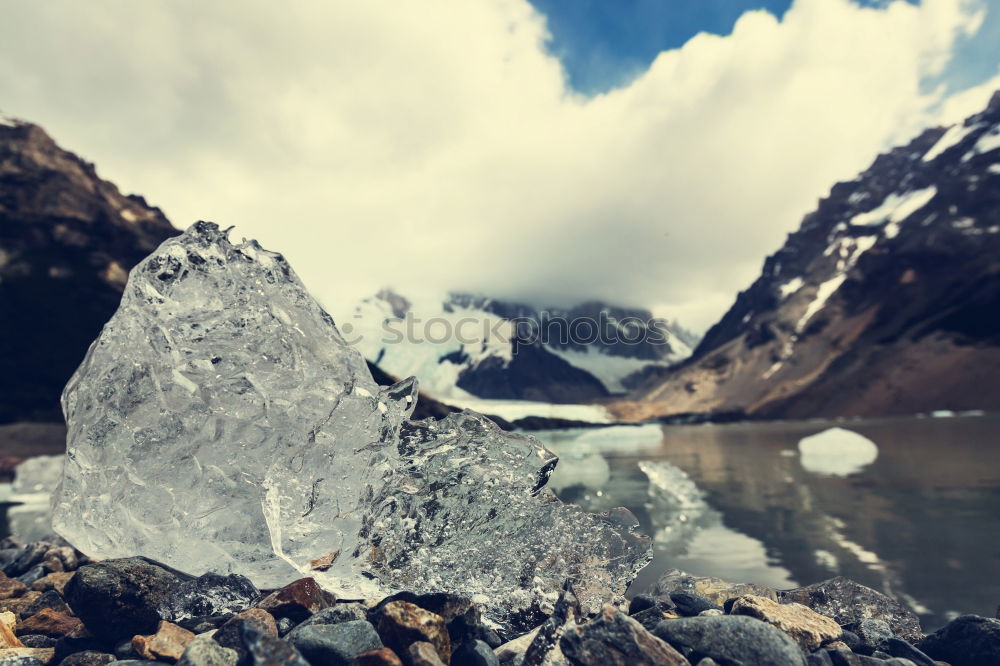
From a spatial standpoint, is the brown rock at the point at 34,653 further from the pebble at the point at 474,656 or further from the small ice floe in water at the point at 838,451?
the small ice floe in water at the point at 838,451

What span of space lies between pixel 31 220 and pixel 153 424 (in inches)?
3772

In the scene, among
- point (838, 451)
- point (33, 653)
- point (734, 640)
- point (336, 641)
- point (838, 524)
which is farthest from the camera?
point (838, 451)

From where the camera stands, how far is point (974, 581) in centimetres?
866

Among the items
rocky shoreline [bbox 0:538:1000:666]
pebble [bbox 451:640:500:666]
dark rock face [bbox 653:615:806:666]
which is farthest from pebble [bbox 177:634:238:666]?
dark rock face [bbox 653:615:806:666]

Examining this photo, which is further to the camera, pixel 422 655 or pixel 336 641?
pixel 336 641

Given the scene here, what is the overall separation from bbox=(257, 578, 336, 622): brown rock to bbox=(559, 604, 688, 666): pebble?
80.6 inches

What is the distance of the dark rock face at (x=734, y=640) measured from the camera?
348 cm

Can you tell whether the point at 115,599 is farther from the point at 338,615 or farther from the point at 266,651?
the point at 266,651

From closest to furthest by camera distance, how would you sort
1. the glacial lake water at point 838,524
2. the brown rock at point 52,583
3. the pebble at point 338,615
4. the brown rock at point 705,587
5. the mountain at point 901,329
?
1. the pebble at point 338,615
2. the brown rock at point 52,583
3. the brown rock at point 705,587
4. the glacial lake water at point 838,524
5. the mountain at point 901,329

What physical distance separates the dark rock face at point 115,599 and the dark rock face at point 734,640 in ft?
12.5

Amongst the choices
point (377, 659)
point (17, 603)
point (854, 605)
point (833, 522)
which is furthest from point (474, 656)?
point (833, 522)

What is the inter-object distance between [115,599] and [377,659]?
7.97 ft

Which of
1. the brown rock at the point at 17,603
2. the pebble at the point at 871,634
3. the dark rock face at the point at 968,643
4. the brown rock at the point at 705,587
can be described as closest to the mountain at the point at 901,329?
the brown rock at the point at 705,587

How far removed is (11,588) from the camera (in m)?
5.51
